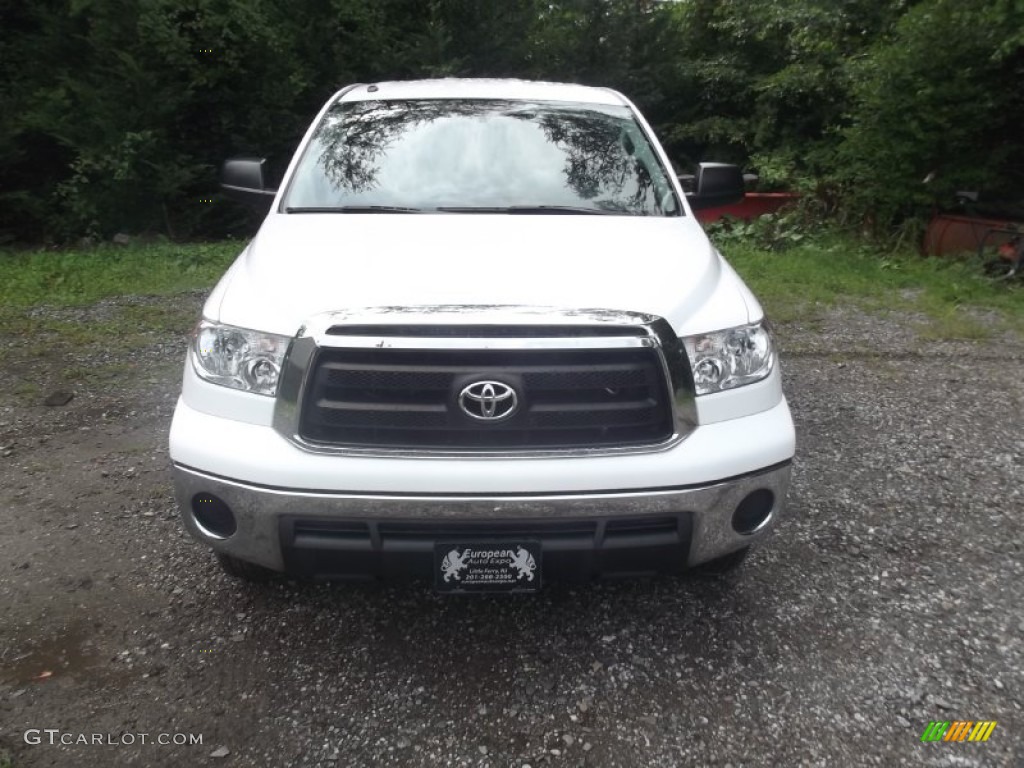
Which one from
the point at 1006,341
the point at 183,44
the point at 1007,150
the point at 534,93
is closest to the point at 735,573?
the point at 534,93

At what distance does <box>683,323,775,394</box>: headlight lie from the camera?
248 centimetres

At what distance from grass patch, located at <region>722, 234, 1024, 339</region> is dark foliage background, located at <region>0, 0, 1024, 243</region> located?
1021 mm

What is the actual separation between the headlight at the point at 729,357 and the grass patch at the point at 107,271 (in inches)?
258

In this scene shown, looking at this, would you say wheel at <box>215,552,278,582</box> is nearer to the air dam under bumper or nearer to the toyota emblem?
the air dam under bumper

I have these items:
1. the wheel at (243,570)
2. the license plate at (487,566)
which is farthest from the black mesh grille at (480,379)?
the wheel at (243,570)

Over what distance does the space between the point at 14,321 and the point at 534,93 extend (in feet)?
16.5

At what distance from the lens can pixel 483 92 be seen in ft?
13.6

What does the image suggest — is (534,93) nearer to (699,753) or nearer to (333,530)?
(333,530)

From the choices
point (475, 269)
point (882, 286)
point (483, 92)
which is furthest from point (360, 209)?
point (882, 286)

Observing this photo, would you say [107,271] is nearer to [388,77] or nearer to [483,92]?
[388,77]

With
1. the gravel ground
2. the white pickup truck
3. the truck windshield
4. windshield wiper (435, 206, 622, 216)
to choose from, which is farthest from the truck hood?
the gravel ground

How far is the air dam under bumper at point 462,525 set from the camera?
2.31m

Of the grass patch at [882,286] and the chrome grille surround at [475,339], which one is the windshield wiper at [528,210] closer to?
the chrome grille surround at [475,339]

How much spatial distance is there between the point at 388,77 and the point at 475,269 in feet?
29.7
